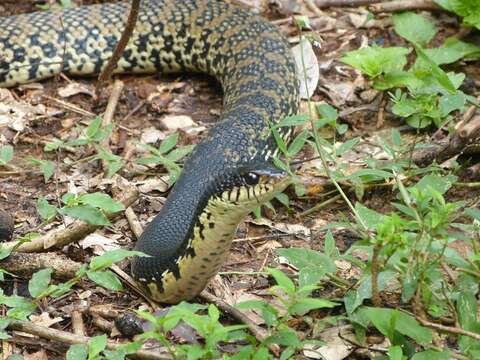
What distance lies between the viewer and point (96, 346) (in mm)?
4566

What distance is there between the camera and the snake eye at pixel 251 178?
15.9ft

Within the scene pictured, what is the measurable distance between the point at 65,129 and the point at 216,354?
4.04 meters

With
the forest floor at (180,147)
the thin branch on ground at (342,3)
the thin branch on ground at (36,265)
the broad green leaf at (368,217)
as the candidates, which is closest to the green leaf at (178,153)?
the forest floor at (180,147)

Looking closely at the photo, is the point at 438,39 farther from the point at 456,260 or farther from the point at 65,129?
the point at 456,260

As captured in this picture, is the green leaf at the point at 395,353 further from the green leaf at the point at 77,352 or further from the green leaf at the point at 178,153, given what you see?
the green leaf at the point at 178,153

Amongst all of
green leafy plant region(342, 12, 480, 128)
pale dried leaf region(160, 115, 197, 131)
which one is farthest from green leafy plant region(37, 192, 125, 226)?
pale dried leaf region(160, 115, 197, 131)

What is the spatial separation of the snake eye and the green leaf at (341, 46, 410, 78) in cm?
319

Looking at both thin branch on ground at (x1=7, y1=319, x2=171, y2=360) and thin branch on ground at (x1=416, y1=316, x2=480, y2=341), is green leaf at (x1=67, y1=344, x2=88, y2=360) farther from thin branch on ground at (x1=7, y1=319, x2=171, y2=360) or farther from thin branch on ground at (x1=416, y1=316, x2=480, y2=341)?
thin branch on ground at (x1=416, y1=316, x2=480, y2=341)

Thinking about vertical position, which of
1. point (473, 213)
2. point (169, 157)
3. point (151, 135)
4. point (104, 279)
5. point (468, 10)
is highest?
point (468, 10)

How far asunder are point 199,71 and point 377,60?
2.09 m

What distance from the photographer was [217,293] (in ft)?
18.8

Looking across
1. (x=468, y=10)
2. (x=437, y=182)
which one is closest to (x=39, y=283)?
(x=437, y=182)

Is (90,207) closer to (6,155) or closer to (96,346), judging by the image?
(96,346)

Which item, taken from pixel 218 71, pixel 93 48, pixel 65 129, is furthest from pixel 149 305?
pixel 93 48
